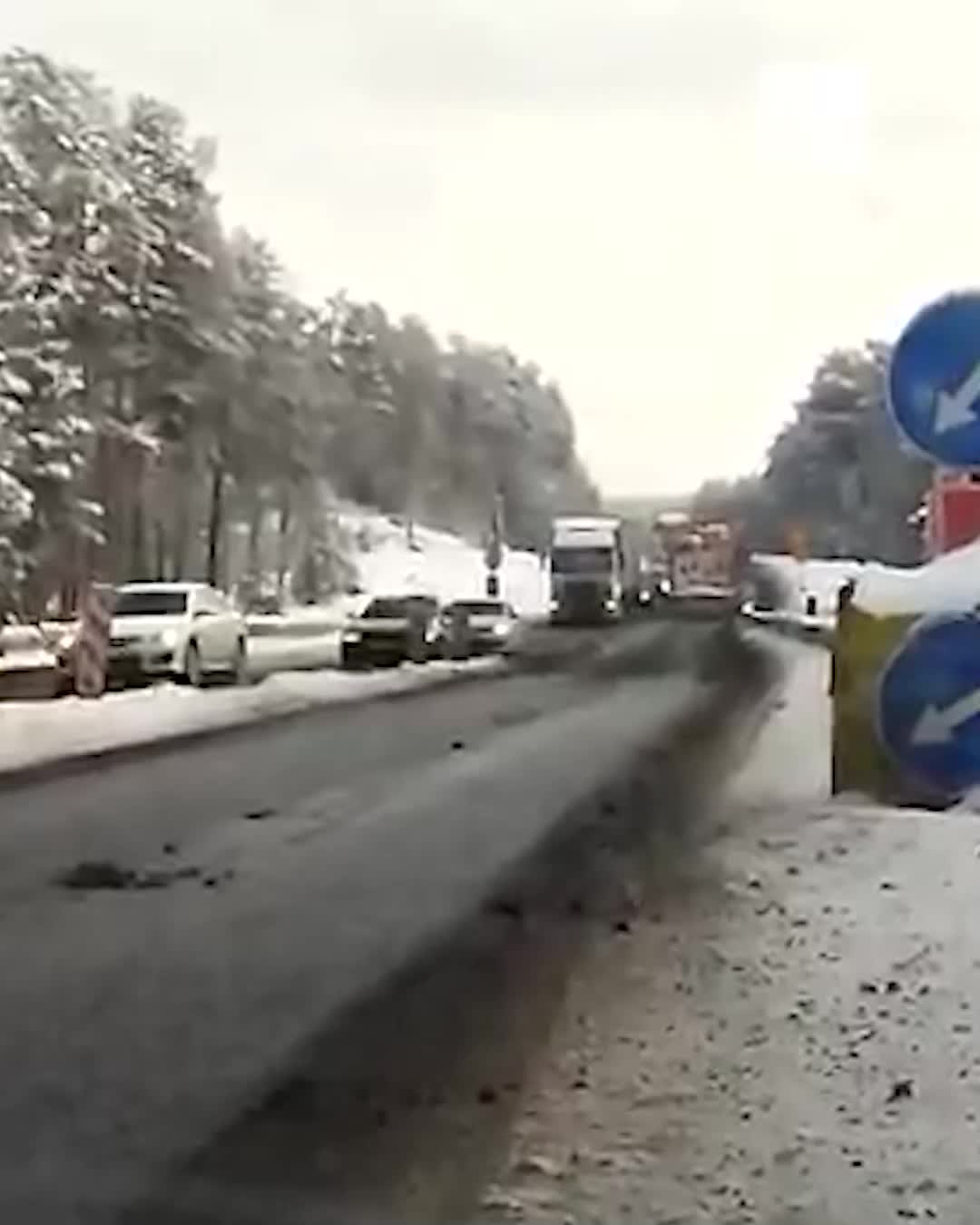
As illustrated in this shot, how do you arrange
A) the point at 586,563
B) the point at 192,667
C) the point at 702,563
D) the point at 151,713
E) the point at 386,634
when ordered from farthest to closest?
1. the point at 702,563
2. the point at 586,563
3. the point at 386,634
4. the point at 192,667
5. the point at 151,713

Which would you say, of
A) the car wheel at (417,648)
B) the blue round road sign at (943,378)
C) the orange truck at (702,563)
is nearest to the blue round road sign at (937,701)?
the blue round road sign at (943,378)

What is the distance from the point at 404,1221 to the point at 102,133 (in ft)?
266

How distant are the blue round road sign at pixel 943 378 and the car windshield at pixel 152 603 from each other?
3033 cm

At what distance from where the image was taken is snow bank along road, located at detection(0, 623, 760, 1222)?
29.6 ft

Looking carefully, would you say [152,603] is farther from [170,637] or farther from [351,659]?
[351,659]

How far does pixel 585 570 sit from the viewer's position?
309ft

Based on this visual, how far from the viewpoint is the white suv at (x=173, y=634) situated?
4166cm

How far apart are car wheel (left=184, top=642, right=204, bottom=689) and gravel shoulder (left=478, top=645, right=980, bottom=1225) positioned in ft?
87.1

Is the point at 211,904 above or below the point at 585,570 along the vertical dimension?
below

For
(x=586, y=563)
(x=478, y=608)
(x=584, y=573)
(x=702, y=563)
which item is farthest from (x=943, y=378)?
(x=702, y=563)

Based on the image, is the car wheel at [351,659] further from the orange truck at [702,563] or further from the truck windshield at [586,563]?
the orange truck at [702,563]

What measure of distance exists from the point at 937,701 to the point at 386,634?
42219 millimetres

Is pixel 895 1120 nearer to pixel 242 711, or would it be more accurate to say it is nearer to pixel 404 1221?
pixel 404 1221

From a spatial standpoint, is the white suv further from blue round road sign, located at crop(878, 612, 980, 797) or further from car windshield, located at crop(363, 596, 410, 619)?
blue round road sign, located at crop(878, 612, 980, 797)
